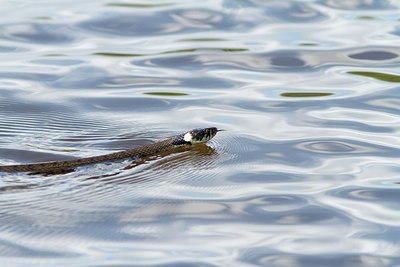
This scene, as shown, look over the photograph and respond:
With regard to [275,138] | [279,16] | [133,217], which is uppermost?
[279,16]

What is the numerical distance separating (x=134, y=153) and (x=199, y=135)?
77 centimetres

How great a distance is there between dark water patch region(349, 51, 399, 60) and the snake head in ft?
15.1

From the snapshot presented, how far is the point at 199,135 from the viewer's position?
1056 cm

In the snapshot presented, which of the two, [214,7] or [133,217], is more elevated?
[214,7]

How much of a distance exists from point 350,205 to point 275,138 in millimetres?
2077

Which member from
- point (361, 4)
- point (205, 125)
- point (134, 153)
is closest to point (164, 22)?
point (361, 4)

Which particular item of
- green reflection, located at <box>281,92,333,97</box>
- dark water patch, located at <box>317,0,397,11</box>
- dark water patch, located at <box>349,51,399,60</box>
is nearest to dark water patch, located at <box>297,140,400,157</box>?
green reflection, located at <box>281,92,333,97</box>

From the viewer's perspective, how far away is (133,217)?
8.38m

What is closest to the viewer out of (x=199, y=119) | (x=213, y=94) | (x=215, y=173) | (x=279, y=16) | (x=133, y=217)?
(x=133, y=217)

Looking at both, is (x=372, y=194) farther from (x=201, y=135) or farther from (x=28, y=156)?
(x=28, y=156)

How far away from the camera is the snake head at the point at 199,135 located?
1050 centimetres

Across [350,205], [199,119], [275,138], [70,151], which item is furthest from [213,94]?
[350,205]

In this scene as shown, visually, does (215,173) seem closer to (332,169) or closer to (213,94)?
(332,169)

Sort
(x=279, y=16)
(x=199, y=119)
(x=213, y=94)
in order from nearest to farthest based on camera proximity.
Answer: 1. (x=199, y=119)
2. (x=213, y=94)
3. (x=279, y=16)
